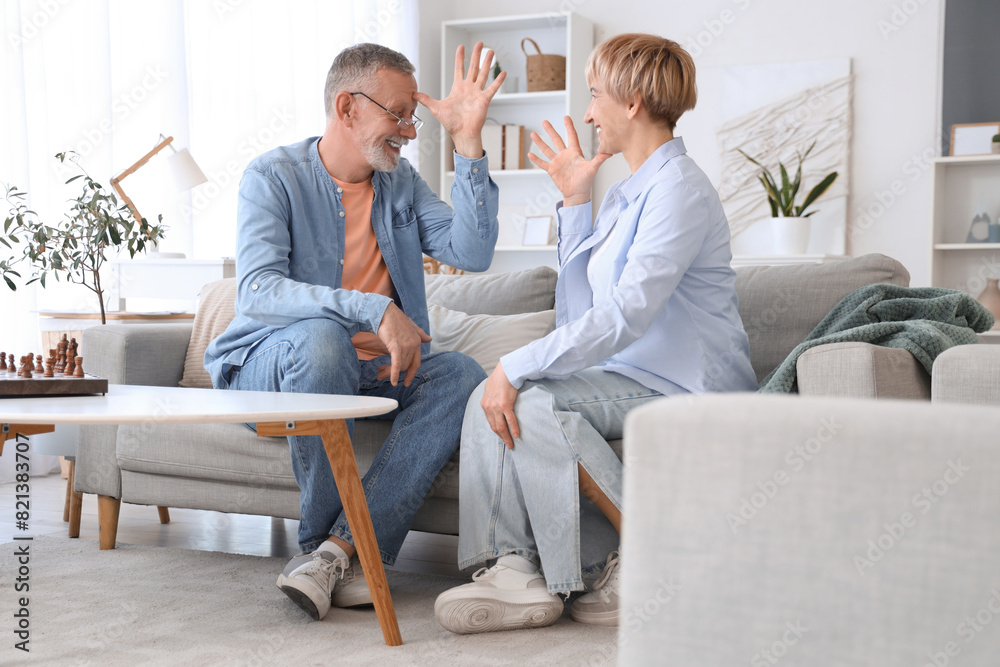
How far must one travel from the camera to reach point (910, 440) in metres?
0.57

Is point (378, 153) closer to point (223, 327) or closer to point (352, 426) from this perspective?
point (352, 426)

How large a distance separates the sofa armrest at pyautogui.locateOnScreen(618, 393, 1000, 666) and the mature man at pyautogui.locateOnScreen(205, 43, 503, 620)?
107 centimetres

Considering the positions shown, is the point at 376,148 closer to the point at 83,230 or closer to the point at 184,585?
the point at 184,585

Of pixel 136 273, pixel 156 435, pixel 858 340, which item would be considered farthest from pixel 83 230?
pixel 858 340

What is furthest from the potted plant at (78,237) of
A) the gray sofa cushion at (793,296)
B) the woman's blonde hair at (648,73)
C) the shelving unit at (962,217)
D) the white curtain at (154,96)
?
the shelving unit at (962,217)

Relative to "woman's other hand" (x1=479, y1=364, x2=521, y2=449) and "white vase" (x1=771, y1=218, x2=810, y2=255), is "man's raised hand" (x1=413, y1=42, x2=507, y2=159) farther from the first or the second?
"white vase" (x1=771, y1=218, x2=810, y2=255)

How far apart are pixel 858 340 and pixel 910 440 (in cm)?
108

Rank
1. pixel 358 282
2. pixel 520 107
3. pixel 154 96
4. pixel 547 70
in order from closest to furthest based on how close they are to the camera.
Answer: pixel 358 282, pixel 154 96, pixel 547 70, pixel 520 107

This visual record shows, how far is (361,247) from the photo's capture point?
6.46 feet

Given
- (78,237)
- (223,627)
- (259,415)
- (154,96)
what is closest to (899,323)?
(259,415)

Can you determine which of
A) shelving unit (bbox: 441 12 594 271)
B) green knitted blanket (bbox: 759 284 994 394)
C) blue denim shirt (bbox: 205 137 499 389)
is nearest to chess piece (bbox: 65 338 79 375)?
blue denim shirt (bbox: 205 137 499 389)

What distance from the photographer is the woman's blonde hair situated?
1658mm

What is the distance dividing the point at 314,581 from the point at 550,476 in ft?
1.41

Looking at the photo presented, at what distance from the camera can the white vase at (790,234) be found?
4.27 m
